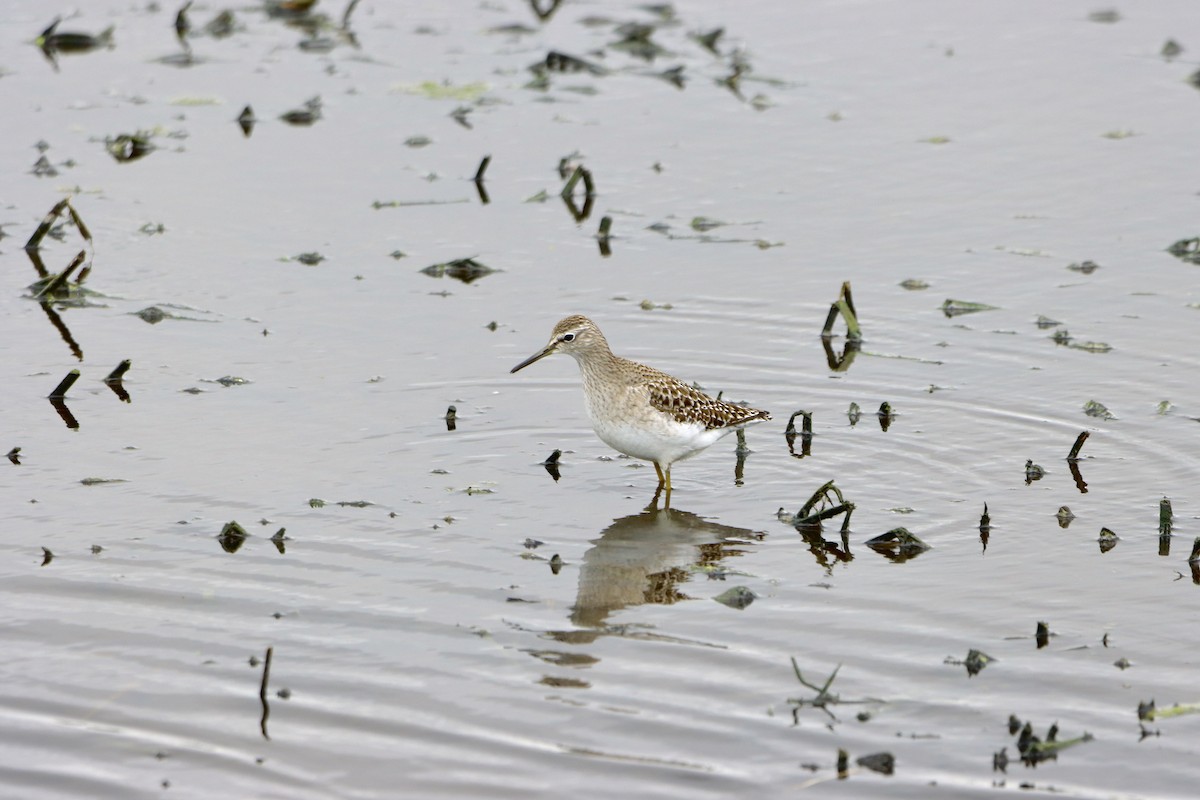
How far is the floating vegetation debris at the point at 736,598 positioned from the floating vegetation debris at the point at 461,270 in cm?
632

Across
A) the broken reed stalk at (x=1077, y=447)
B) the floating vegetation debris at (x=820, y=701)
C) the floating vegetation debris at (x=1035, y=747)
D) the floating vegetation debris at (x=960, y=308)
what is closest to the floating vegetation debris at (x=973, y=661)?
the floating vegetation debris at (x=820, y=701)

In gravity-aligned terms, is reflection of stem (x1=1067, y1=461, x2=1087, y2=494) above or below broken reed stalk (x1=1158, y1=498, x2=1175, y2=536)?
below

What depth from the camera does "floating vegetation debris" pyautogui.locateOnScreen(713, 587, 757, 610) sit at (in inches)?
364

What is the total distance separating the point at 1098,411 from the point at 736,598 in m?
4.26

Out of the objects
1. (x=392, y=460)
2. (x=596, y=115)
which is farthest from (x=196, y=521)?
(x=596, y=115)

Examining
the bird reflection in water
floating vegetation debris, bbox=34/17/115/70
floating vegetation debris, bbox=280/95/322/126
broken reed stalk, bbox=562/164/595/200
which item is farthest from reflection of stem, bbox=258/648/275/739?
floating vegetation debris, bbox=34/17/115/70

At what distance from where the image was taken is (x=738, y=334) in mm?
13930

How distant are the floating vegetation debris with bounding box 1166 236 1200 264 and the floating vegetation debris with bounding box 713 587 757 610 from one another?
25.7 feet

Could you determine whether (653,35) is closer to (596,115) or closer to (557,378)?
(596,115)

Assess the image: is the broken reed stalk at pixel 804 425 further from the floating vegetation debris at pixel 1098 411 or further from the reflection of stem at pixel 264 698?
the reflection of stem at pixel 264 698

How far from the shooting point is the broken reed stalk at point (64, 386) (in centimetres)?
1197

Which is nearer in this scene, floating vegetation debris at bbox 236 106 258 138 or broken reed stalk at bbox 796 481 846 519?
broken reed stalk at bbox 796 481 846 519

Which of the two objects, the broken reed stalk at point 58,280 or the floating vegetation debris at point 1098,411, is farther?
the broken reed stalk at point 58,280

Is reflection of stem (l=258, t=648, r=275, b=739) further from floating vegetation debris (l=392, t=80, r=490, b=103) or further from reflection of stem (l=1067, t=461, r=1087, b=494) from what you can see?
floating vegetation debris (l=392, t=80, r=490, b=103)
